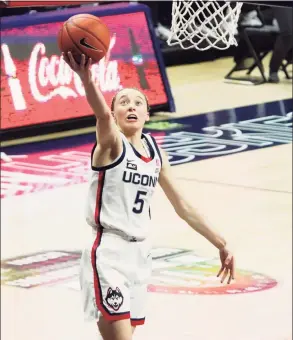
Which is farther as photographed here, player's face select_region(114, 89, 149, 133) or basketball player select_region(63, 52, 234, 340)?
player's face select_region(114, 89, 149, 133)

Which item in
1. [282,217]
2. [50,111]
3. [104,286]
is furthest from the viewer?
[50,111]

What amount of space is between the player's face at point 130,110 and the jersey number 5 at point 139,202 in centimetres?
23

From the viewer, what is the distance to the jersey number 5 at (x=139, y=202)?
3598 millimetres

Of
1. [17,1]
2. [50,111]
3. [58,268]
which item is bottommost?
[50,111]

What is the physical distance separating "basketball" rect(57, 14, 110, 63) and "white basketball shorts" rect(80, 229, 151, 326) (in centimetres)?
71

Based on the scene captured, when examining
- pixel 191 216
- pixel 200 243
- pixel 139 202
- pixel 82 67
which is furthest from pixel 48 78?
pixel 82 67

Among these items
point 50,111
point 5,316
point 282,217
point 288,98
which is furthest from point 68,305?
point 288,98

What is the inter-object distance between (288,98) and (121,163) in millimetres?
11114

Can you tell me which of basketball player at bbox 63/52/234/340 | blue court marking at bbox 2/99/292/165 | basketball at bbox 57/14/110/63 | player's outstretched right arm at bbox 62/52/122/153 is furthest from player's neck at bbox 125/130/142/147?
blue court marking at bbox 2/99/292/165

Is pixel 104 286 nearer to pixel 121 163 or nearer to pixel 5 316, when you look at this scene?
pixel 121 163

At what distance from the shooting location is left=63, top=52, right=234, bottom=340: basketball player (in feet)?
11.6

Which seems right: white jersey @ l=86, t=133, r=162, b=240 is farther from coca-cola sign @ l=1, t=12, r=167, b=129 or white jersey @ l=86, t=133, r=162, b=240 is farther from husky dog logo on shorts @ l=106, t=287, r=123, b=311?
coca-cola sign @ l=1, t=12, r=167, b=129

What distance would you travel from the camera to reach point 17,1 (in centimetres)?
530

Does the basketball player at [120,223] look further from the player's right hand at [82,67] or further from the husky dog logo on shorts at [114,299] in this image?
the player's right hand at [82,67]
